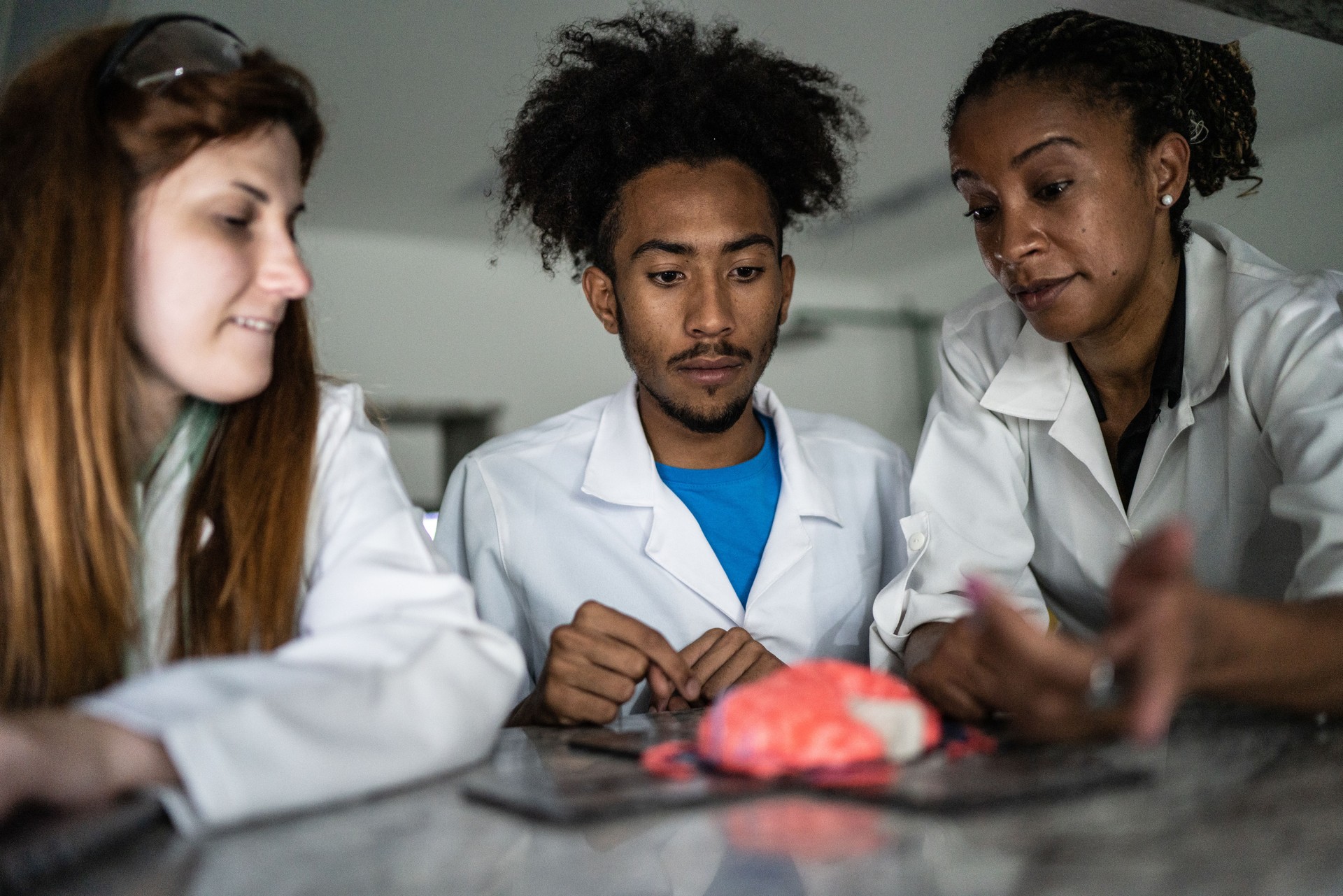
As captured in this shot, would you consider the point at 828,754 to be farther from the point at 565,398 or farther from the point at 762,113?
the point at 565,398

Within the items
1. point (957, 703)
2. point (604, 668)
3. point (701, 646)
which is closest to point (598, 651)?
point (604, 668)

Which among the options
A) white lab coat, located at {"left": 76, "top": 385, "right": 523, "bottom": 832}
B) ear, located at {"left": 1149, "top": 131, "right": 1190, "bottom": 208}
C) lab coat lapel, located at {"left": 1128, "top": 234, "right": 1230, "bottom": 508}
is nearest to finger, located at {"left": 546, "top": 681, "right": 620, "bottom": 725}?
white lab coat, located at {"left": 76, "top": 385, "right": 523, "bottom": 832}

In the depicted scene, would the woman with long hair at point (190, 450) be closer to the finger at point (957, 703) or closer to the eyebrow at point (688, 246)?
the finger at point (957, 703)

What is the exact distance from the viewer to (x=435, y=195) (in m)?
5.80

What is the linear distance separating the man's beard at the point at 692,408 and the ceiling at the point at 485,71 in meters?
0.93

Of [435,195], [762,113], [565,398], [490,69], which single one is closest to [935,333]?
[565,398]

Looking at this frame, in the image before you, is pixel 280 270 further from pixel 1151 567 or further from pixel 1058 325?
pixel 1058 325

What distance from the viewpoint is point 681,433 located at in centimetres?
202

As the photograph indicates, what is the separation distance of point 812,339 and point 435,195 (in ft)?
11.3

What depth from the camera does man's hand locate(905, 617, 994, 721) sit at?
3.98ft

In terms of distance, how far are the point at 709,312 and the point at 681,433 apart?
0.94 ft

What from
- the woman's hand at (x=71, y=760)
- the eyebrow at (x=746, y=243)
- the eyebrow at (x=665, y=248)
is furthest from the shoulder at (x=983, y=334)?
the woman's hand at (x=71, y=760)

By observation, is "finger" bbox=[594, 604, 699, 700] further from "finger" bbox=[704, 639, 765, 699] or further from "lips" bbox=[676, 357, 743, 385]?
"lips" bbox=[676, 357, 743, 385]

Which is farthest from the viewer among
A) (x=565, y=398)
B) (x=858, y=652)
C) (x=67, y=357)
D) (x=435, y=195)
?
(x=565, y=398)
